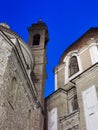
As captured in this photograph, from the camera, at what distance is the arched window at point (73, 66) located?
1913 cm

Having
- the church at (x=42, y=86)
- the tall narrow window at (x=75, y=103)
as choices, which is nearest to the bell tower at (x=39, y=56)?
the church at (x=42, y=86)

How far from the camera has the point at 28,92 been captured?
503 inches

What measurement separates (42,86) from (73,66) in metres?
4.17

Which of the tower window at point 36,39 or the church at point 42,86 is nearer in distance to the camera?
the church at point 42,86

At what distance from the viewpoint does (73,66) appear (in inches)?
778

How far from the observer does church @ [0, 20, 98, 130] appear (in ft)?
33.4

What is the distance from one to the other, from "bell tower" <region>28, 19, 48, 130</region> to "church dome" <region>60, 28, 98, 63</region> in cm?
229

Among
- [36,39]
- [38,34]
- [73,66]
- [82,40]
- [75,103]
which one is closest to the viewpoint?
[75,103]

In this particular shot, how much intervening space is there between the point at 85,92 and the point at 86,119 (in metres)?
1.97

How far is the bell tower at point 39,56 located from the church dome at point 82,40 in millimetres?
2289

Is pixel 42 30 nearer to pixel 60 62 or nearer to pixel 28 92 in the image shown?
pixel 60 62

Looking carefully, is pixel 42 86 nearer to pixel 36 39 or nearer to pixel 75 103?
pixel 75 103

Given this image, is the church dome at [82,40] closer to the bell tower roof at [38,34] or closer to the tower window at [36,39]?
the bell tower roof at [38,34]

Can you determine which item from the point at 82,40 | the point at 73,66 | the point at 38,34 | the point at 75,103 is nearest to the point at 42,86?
the point at 75,103
